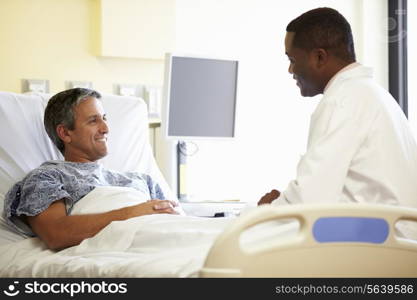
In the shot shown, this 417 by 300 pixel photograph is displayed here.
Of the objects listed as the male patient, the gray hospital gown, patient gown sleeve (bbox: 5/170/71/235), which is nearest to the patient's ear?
the male patient

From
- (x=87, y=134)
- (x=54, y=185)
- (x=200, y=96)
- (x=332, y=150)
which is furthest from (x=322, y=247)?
(x=200, y=96)

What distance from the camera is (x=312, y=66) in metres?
2.10

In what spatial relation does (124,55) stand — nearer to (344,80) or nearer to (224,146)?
(224,146)

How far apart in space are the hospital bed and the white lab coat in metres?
0.13

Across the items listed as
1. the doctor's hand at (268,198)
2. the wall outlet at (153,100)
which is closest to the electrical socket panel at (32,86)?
the wall outlet at (153,100)

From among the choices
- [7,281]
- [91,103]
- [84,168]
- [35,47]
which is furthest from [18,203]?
[35,47]

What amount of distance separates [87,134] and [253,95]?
1.87 metres

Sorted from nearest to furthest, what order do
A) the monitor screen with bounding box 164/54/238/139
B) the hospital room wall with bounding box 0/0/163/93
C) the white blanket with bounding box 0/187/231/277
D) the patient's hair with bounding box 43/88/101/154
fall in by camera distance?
1. the white blanket with bounding box 0/187/231/277
2. the patient's hair with bounding box 43/88/101/154
3. the monitor screen with bounding box 164/54/238/139
4. the hospital room wall with bounding box 0/0/163/93

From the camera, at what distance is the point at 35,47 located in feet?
12.5

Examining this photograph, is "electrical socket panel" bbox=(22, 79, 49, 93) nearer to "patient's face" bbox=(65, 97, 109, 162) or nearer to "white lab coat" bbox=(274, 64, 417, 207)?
"patient's face" bbox=(65, 97, 109, 162)

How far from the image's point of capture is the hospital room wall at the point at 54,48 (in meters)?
3.74

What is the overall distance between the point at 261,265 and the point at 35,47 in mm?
2681

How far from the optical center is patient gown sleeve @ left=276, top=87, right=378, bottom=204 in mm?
1834

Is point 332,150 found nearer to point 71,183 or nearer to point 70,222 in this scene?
point 70,222
